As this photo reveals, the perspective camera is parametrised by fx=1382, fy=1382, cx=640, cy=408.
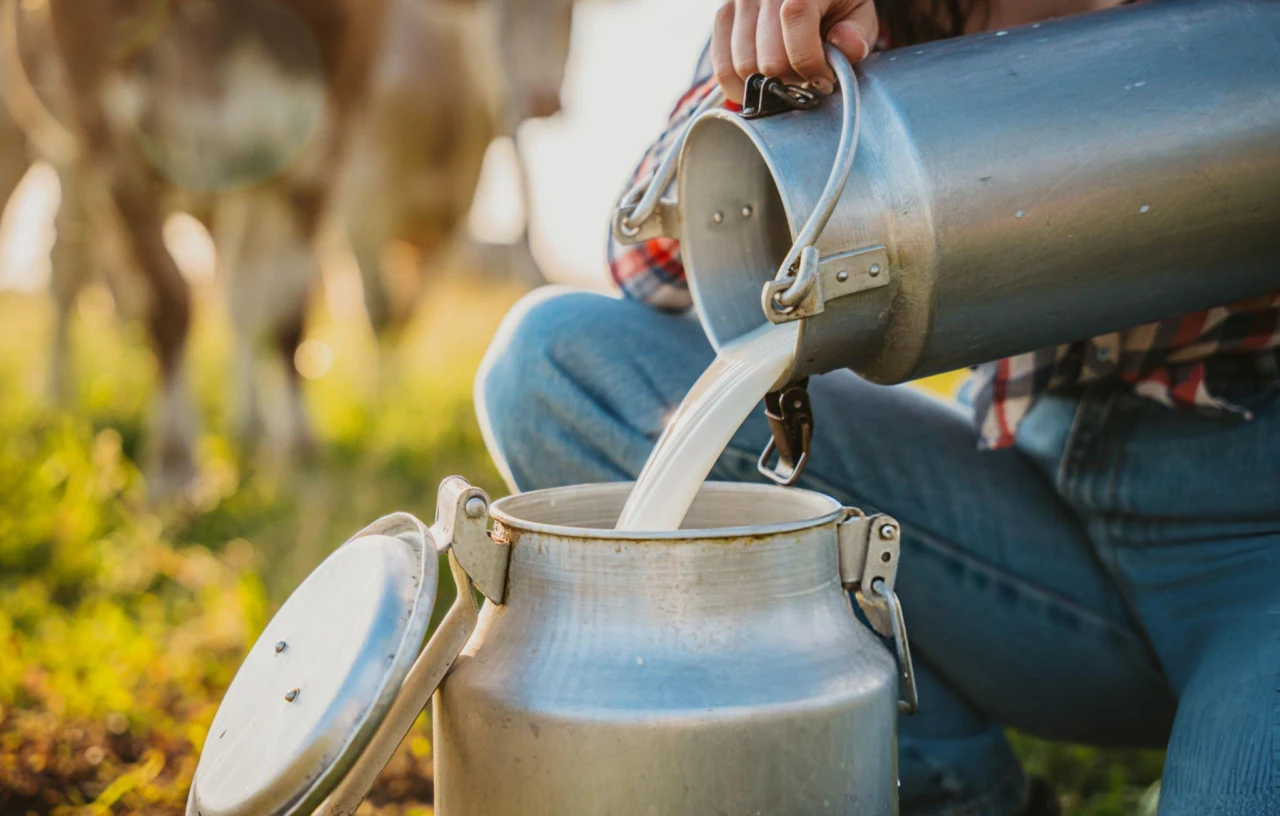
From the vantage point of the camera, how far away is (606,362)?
1356 millimetres

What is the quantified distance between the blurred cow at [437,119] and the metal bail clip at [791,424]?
12.4ft

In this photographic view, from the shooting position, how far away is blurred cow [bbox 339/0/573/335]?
4938mm

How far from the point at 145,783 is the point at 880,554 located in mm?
967

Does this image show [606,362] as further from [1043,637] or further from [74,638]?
[74,638]

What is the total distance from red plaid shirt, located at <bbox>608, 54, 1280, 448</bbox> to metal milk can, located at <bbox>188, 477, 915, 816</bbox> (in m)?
0.38

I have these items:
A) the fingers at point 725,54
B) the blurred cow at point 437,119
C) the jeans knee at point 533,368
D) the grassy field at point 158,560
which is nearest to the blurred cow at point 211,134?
the grassy field at point 158,560

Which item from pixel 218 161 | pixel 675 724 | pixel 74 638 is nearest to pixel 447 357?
pixel 218 161

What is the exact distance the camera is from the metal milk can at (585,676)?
864 millimetres

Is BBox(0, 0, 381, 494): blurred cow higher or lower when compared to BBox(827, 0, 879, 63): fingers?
lower

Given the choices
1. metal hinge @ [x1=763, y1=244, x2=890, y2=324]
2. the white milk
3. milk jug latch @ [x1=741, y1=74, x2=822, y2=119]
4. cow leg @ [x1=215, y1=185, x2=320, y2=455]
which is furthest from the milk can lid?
cow leg @ [x1=215, y1=185, x2=320, y2=455]

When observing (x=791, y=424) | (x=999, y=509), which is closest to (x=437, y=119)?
(x=999, y=509)

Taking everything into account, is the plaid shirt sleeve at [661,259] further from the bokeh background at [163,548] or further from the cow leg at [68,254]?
the cow leg at [68,254]

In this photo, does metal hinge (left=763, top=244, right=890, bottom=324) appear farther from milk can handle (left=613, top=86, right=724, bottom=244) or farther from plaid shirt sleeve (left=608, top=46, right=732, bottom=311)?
plaid shirt sleeve (left=608, top=46, right=732, bottom=311)

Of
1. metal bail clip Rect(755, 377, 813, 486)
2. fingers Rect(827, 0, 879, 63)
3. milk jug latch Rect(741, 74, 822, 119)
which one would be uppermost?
fingers Rect(827, 0, 879, 63)
